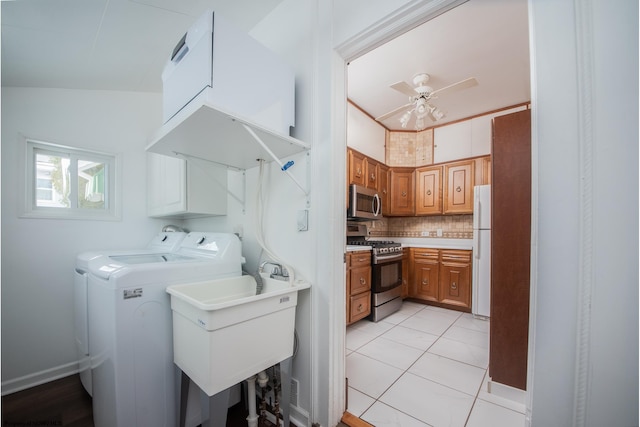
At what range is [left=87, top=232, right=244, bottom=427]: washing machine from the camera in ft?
3.63

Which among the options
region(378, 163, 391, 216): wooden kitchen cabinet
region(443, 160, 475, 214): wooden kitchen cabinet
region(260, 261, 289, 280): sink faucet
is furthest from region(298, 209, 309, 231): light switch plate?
region(443, 160, 475, 214): wooden kitchen cabinet

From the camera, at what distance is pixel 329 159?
1294 mm

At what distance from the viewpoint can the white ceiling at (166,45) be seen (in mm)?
1316

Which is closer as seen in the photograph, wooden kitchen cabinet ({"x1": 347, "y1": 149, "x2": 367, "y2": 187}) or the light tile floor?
the light tile floor

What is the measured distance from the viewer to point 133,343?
1137 mm

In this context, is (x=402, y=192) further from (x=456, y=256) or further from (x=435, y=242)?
(x=456, y=256)

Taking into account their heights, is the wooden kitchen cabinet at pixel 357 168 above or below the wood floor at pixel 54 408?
above

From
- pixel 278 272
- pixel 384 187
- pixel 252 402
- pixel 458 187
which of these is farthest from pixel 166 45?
pixel 458 187

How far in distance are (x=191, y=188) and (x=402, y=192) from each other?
10.1 ft

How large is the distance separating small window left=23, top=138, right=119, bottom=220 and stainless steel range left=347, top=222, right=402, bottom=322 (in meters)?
2.65

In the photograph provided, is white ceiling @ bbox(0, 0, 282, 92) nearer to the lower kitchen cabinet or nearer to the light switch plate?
the light switch plate

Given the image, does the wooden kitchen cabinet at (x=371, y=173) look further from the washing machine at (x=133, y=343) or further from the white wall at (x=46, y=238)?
the white wall at (x=46, y=238)

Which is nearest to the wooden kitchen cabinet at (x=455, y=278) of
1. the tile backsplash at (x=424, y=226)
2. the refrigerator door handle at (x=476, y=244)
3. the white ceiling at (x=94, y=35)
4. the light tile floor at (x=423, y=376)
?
the refrigerator door handle at (x=476, y=244)

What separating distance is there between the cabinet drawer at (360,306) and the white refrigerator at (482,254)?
1337mm
